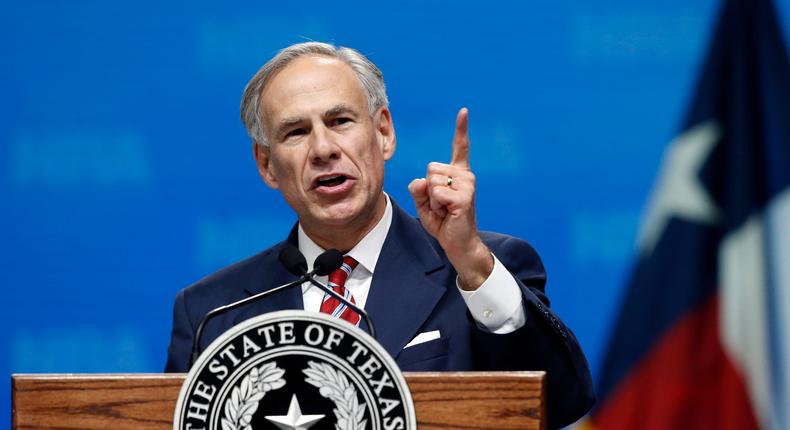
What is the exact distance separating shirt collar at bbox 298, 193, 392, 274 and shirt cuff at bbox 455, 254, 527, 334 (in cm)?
45

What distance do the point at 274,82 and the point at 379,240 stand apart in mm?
427

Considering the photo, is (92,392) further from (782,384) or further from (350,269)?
(782,384)

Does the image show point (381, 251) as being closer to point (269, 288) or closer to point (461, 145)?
point (269, 288)

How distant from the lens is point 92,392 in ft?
4.91

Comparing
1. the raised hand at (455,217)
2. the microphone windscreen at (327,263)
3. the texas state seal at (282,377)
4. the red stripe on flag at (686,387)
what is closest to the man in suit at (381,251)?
the raised hand at (455,217)

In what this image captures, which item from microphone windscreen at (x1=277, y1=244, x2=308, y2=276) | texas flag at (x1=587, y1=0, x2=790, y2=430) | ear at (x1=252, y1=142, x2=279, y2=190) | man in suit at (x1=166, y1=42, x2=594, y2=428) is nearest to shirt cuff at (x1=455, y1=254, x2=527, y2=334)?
man in suit at (x1=166, y1=42, x2=594, y2=428)

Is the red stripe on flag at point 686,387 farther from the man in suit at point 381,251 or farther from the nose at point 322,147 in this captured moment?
the nose at point 322,147

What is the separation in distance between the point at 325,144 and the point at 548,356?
693 millimetres

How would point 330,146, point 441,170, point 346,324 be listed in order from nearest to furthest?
1. point 346,324
2. point 441,170
3. point 330,146

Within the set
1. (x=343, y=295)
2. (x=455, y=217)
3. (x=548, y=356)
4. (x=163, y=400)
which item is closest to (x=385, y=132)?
(x=343, y=295)

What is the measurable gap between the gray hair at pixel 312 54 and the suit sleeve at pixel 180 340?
436mm

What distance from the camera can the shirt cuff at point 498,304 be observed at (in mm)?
1791

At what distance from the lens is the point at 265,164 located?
8.09 ft


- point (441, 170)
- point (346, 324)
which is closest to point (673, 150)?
point (441, 170)
